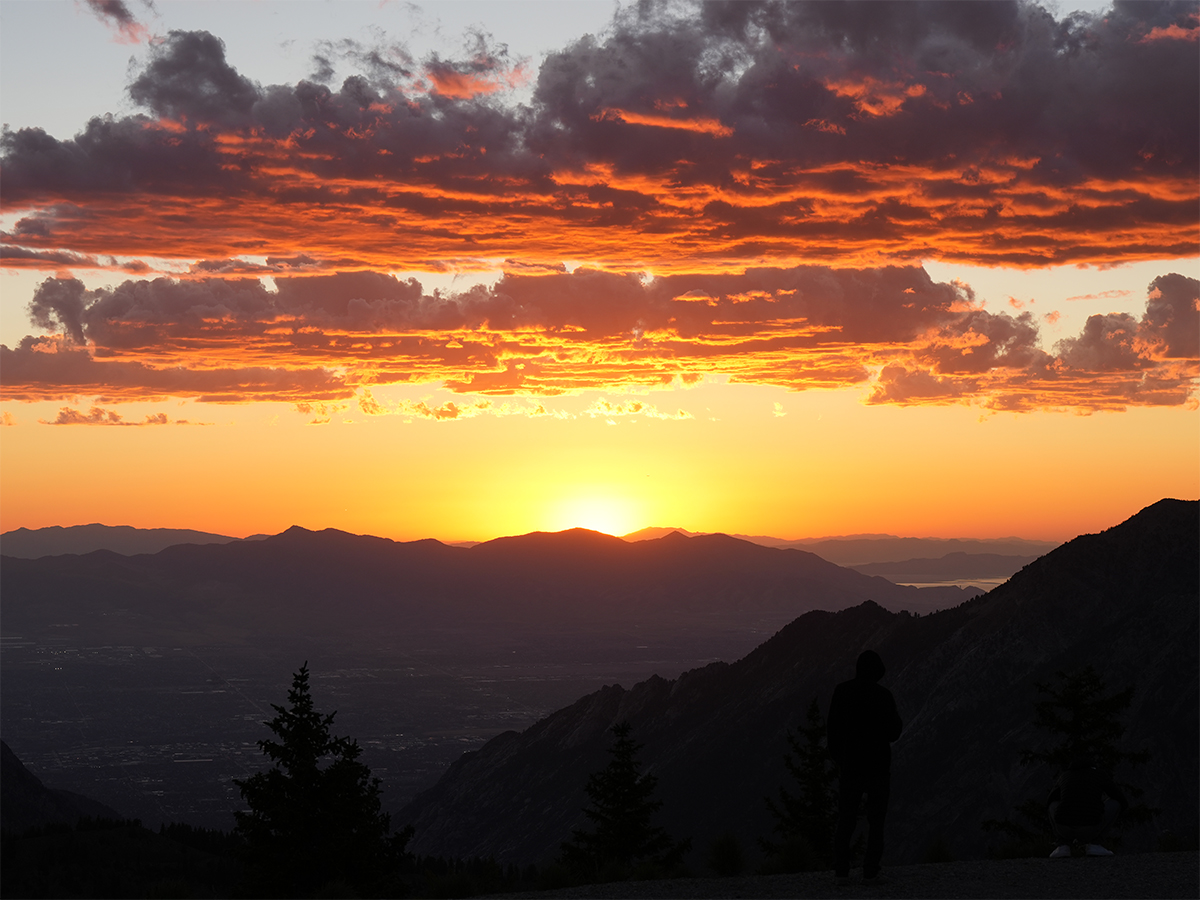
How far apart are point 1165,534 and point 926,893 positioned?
114 metres

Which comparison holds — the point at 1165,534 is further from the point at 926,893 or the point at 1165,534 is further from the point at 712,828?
the point at 926,893

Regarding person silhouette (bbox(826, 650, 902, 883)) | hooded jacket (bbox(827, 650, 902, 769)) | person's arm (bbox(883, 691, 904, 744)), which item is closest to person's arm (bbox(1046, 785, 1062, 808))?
person silhouette (bbox(826, 650, 902, 883))

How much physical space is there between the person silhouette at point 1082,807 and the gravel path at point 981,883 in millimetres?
426

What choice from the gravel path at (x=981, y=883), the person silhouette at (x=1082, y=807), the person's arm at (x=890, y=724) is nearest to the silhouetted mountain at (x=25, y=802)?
the gravel path at (x=981, y=883)

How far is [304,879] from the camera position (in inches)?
1137

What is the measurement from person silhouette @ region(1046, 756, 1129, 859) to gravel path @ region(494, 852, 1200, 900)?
16.8 inches

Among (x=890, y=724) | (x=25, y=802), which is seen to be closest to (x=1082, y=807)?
(x=890, y=724)

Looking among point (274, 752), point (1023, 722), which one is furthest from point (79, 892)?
point (1023, 722)

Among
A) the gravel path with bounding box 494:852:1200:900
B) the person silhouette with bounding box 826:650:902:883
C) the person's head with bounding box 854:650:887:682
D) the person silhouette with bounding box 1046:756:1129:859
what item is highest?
the person's head with bounding box 854:650:887:682

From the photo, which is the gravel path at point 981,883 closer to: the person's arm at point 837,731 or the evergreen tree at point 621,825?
the person's arm at point 837,731

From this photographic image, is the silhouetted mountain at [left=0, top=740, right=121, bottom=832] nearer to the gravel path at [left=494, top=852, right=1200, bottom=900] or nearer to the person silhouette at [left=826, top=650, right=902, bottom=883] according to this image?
the gravel path at [left=494, top=852, right=1200, bottom=900]

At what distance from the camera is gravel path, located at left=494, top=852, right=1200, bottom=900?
1488 centimetres

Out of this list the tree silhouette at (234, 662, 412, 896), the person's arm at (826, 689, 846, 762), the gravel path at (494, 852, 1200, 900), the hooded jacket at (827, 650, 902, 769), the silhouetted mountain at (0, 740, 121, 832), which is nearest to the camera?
the gravel path at (494, 852, 1200, 900)

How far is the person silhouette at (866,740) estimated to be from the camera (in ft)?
49.2
